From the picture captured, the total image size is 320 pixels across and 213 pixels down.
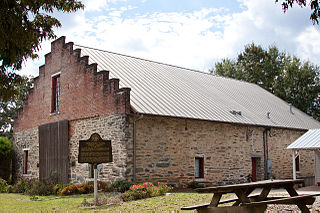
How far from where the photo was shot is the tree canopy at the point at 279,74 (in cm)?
3959

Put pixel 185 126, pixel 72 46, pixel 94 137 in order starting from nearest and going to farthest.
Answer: pixel 94 137, pixel 185 126, pixel 72 46

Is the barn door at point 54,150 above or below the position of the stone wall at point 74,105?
below

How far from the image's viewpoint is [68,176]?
19.0m

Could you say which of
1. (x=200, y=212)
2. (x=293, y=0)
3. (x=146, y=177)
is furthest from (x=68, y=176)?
(x=293, y=0)

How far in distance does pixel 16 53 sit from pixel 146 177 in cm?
893

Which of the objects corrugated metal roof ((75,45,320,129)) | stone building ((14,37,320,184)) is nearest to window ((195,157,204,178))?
stone building ((14,37,320,184))

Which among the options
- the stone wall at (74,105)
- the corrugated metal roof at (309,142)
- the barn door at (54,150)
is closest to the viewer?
the stone wall at (74,105)

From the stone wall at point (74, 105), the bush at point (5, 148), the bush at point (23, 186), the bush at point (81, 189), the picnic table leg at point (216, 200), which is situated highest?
the stone wall at point (74, 105)

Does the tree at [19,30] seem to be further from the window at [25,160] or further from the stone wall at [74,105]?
the window at [25,160]

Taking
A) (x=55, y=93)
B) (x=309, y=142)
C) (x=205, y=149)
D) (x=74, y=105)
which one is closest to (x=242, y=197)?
(x=205, y=149)

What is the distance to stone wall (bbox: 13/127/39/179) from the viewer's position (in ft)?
73.5

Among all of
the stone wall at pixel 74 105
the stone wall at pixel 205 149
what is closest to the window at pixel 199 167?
the stone wall at pixel 205 149

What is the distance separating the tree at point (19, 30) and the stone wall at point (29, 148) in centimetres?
1249

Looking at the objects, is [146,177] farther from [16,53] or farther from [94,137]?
[16,53]
